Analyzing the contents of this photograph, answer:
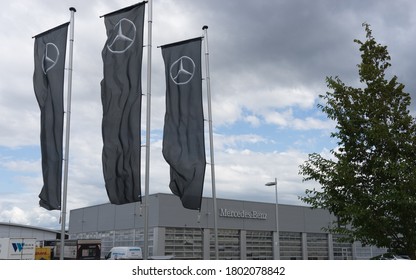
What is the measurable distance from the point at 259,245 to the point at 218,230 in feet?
23.1

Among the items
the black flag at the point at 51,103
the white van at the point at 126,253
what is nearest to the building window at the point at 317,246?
the white van at the point at 126,253

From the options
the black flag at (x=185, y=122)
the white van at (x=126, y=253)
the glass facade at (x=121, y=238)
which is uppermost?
the black flag at (x=185, y=122)

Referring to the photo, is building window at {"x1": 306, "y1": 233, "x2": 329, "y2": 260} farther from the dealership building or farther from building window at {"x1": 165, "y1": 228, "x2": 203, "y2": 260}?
building window at {"x1": 165, "y1": 228, "x2": 203, "y2": 260}

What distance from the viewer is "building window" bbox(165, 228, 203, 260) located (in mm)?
43781

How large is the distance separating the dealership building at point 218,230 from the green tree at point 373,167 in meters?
26.1

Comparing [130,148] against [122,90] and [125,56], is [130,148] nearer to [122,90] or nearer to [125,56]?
[122,90]

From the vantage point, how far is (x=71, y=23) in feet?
65.2

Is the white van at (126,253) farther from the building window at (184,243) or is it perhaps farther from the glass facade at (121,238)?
the building window at (184,243)

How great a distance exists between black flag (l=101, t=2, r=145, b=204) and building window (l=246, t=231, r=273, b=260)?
114 feet

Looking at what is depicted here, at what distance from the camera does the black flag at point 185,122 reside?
17688mm

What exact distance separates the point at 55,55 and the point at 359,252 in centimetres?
5201

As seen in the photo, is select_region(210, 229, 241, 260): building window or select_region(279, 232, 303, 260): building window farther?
select_region(279, 232, 303, 260): building window

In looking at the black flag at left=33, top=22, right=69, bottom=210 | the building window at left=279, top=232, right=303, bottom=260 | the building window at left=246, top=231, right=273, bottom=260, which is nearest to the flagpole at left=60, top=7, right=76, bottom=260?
the black flag at left=33, top=22, right=69, bottom=210

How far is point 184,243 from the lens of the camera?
147 ft
